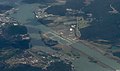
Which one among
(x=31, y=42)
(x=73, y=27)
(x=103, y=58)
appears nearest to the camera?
(x=103, y=58)

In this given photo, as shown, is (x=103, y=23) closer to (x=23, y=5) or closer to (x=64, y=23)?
(x=64, y=23)

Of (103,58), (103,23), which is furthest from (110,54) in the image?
(103,23)

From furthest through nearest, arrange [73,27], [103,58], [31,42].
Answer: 1. [73,27]
2. [31,42]
3. [103,58]

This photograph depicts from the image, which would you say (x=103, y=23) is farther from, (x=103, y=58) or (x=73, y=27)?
(x=103, y=58)

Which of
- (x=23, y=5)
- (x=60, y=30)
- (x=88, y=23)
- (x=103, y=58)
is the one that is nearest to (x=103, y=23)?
(x=88, y=23)

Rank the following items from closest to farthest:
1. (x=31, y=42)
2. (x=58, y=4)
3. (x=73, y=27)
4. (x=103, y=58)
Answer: (x=103, y=58), (x=31, y=42), (x=73, y=27), (x=58, y=4)

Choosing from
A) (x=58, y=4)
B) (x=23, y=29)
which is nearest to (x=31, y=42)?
(x=23, y=29)

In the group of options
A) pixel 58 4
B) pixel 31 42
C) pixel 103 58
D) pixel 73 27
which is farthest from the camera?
pixel 58 4

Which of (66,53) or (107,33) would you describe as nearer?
(66,53)

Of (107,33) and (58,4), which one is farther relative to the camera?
(58,4)
